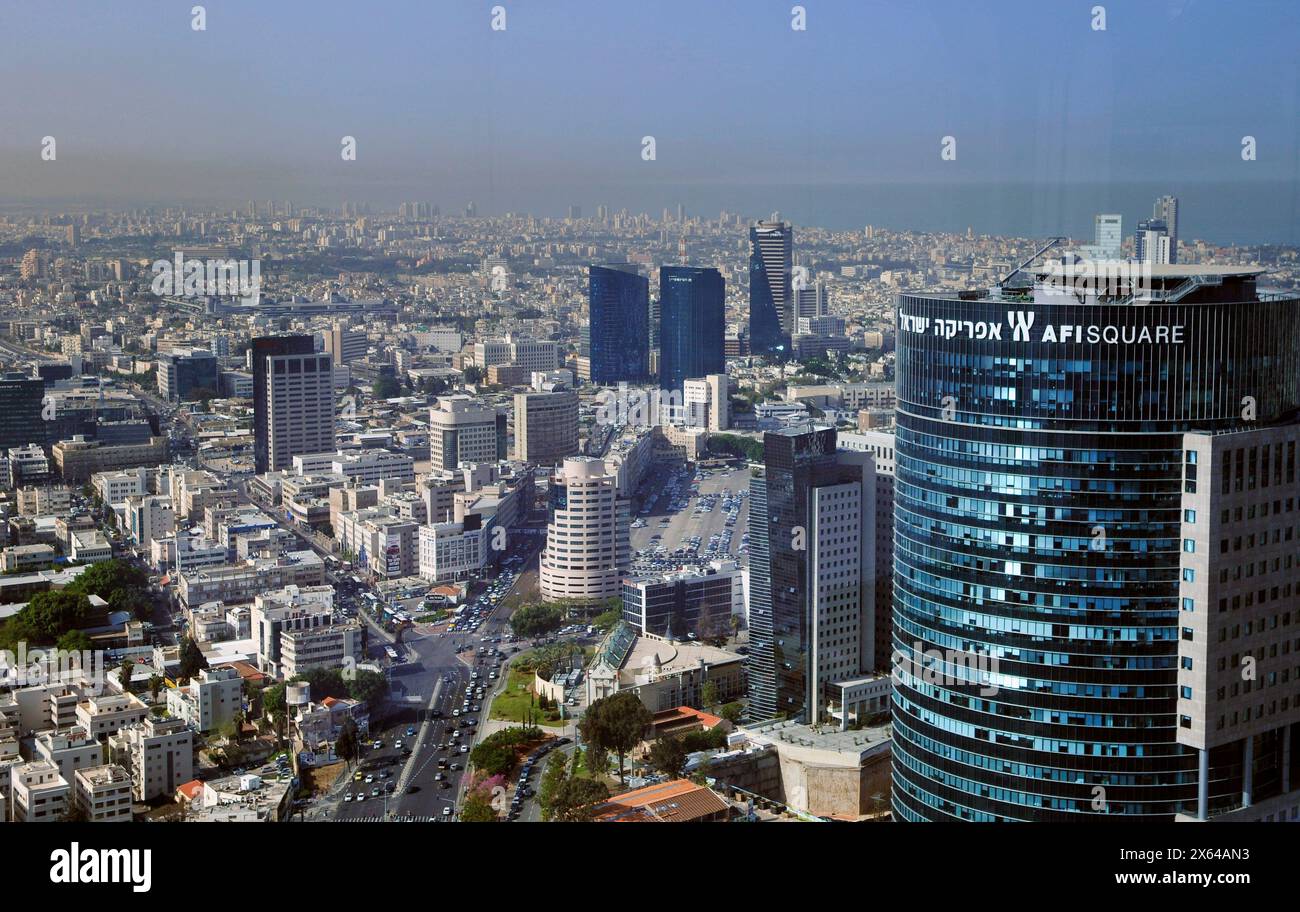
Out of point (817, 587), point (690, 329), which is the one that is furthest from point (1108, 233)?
point (690, 329)

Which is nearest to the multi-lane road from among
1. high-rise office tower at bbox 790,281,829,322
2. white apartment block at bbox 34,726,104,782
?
white apartment block at bbox 34,726,104,782

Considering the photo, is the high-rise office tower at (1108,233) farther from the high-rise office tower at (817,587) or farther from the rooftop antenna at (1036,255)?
the high-rise office tower at (817,587)

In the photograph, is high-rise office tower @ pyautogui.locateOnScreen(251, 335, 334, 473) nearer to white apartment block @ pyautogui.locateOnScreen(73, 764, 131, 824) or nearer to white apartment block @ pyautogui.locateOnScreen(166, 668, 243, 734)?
white apartment block @ pyautogui.locateOnScreen(166, 668, 243, 734)

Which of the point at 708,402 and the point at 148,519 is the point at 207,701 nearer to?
the point at 148,519

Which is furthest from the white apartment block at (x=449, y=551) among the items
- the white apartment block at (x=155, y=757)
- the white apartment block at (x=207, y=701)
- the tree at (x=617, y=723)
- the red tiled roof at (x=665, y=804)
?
the red tiled roof at (x=665, y=804)
